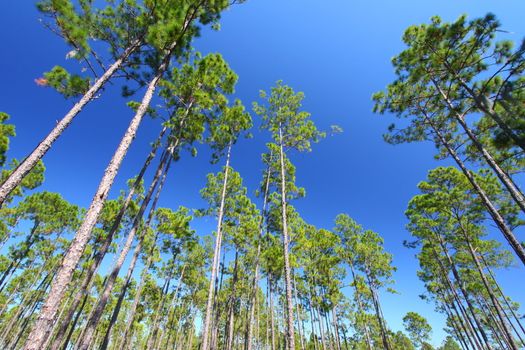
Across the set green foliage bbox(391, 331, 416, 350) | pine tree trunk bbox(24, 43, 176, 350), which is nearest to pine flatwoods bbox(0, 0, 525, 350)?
pine tree trunk bbox(24, 43, 176, 350)

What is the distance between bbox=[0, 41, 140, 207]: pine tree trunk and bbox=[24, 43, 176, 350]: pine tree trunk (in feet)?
6.09

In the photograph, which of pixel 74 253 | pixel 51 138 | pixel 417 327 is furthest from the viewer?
Result: pixel 417 327

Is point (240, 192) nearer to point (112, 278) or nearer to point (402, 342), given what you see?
point (112, 278)

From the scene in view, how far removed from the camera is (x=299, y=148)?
13469 mm

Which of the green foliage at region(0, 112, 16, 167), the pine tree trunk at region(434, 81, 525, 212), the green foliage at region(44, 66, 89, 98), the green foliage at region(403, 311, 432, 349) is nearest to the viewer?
the green foliage at region(44, 66, 89, 98)

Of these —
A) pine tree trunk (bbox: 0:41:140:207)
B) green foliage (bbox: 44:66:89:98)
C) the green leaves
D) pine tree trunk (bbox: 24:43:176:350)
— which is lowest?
pine tree trunk (bbox: 24:43:176:350)

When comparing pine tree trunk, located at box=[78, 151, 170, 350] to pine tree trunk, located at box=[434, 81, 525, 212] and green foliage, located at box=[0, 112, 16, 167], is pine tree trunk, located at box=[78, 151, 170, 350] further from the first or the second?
pine tree trunk, located at box=[434, 81, 525, 212]

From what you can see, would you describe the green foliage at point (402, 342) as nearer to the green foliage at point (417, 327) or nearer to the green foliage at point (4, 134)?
the green foliage at point (417, 327)

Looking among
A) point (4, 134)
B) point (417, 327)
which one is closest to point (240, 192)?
point (4, 134)

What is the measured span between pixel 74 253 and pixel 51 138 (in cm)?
379

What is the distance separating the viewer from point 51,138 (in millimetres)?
6242

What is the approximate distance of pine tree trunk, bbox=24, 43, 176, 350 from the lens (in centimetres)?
365

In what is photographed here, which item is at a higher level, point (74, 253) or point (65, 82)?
point (65, 82)

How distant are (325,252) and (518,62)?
1608 cm
